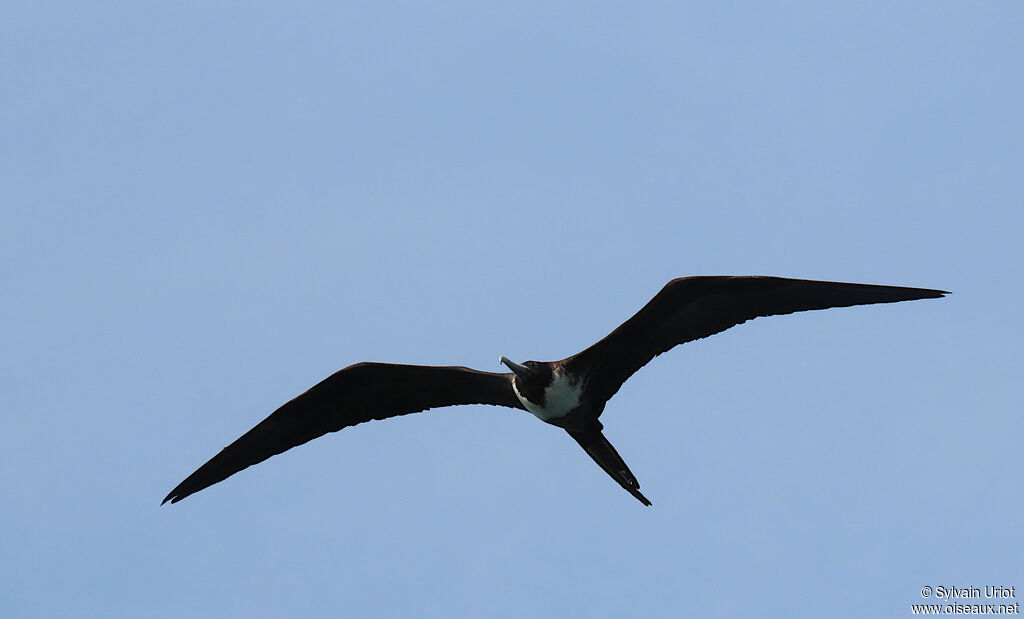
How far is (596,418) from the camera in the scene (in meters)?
14.0

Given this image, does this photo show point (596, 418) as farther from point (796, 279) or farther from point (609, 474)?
point (796, 279)

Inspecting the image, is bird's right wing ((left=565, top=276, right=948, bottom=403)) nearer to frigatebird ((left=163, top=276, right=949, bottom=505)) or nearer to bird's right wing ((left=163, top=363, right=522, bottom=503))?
frigatebird ((left=163, top=276, right=949, bottom=505))

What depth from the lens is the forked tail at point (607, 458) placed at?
1380 cm

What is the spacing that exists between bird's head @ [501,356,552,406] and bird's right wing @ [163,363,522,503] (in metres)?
0.47

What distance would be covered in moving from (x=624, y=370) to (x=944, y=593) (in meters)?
3.77

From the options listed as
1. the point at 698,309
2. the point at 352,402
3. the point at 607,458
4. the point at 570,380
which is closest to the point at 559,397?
the point at 570,380

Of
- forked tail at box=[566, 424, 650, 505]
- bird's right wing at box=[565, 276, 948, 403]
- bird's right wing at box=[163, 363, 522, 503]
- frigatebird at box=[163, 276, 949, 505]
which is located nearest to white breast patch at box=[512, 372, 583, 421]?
frigatebird at box=[163, 276, 949, 505]

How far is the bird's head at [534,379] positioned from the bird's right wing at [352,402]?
1.55 ft

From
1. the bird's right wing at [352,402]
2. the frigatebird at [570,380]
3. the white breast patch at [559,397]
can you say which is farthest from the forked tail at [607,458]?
the bird's right wing at [352,402]

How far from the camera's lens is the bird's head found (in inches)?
541

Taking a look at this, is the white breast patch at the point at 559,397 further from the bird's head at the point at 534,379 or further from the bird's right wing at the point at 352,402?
the bird's right wing at the point at 352,402

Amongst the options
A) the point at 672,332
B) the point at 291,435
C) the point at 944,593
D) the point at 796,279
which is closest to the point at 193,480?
the point at 291,435

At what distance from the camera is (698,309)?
44.5 feet

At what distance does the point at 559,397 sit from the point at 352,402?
91.5 inches
